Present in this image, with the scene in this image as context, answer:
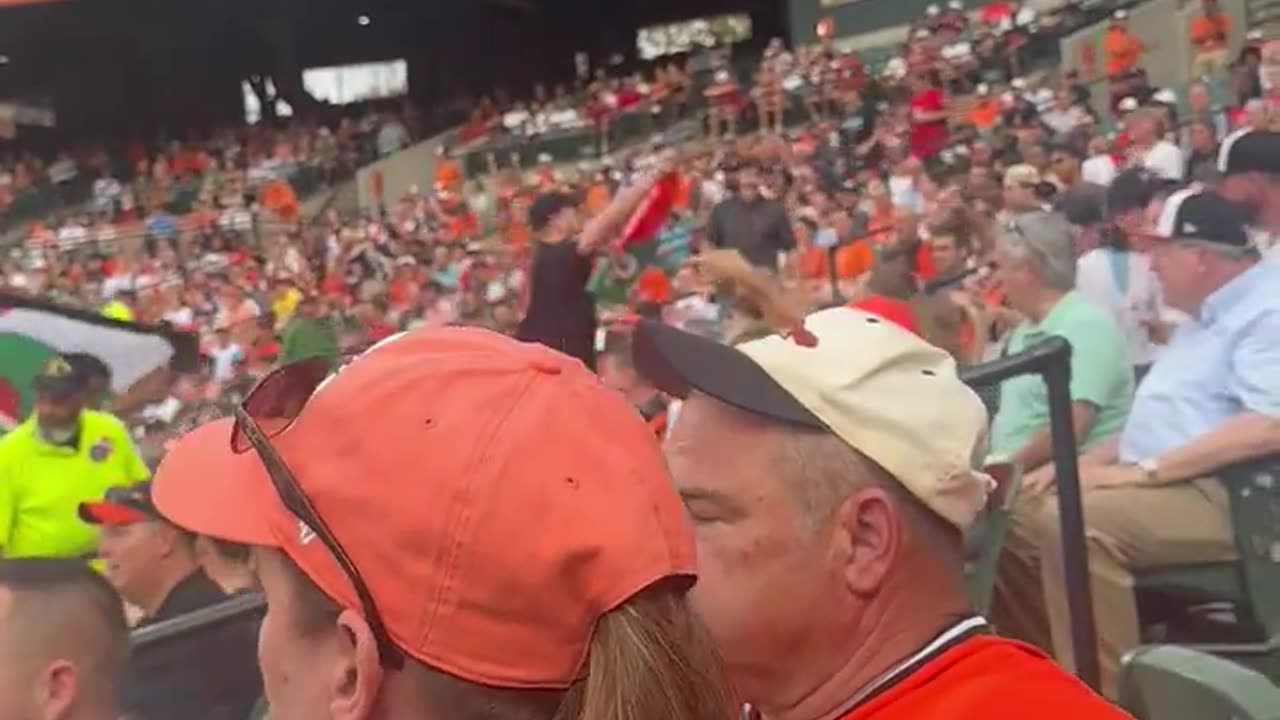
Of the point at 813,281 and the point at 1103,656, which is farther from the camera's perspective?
the point at 813,281

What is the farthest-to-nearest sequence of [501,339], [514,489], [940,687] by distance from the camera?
[940,687] → [501,339] → [514,489]

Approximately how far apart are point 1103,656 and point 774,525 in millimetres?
1478

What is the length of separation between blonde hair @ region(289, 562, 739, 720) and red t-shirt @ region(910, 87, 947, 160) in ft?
35.4

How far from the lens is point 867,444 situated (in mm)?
1668

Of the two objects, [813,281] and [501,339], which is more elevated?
[501,339]

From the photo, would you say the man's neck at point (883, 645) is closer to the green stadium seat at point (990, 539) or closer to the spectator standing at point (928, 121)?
the green stadium seat at point (990, 539)

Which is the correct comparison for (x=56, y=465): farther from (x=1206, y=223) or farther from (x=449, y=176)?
(x=449, y=176)

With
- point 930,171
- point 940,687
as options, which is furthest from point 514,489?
point 930,171

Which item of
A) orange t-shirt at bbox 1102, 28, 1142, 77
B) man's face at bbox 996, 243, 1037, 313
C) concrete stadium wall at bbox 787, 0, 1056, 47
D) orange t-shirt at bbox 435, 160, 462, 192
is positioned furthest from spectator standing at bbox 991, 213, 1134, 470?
orange t-shirt at bbox 435, 160, 462, 192

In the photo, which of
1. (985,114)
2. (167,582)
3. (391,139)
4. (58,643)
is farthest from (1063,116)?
(391,139)

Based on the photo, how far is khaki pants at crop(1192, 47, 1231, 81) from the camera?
11.7m

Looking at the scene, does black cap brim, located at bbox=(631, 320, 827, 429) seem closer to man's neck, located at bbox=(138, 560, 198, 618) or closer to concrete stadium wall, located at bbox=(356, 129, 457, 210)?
man's neck, located at bbox=(138, 560, 198, 618)

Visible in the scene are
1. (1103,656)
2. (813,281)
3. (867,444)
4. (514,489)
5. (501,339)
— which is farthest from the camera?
(813,281)

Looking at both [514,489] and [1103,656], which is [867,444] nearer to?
[514,489]
